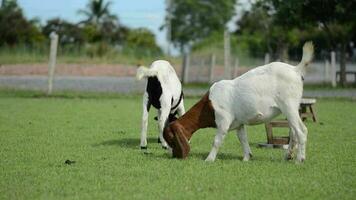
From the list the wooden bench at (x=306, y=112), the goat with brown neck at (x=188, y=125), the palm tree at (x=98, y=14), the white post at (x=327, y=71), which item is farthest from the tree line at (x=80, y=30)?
the goat with brown neck at (x=188, y=125)

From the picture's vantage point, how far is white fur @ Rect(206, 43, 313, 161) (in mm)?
11031

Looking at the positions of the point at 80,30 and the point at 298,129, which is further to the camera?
the point at 80,30

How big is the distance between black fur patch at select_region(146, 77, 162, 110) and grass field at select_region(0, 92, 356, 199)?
36.7 inches

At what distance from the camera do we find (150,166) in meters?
10.7

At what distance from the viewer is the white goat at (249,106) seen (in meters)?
11.0

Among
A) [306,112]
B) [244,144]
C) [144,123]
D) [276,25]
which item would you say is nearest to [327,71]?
[276,25]

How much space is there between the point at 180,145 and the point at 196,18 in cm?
8624

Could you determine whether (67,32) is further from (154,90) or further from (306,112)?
(154,90)

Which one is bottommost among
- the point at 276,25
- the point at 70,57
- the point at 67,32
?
the point at 70,57

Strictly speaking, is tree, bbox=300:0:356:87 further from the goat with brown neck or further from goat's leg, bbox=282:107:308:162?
goat's leg, bbox=282:107:308:162

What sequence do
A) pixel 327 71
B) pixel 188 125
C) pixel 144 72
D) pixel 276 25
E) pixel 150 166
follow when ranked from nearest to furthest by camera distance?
1. pixel 150 166
2. pixel 188 125
3. pixel 144 72
4. pixel 276 25
5. pixel 327 71

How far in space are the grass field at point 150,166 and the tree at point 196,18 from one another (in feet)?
257

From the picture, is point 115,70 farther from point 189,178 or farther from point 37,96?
point 189,178

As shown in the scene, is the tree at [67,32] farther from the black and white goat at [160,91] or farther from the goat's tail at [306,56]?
the goat's tail at [306,56]
